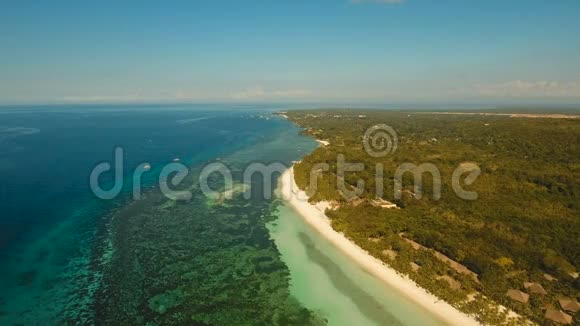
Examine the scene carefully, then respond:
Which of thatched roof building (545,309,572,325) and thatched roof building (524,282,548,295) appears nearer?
thatched roof building (545,309,572,325)

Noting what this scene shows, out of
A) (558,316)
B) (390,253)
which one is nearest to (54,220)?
(390,253)

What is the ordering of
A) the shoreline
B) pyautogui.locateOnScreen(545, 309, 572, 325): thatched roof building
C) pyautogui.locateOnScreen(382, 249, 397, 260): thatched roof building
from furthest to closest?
pyautogui.locateOnScreen(382, 249, 397, 260): thatched roof building, the shoreline, pyautogui.locateOnScreen(545, 309, 572, 325): thatched roof building

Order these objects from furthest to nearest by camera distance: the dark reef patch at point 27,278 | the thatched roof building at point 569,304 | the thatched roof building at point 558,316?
the dark reef patch at point 27,278 < the thatched roof building at point 569,304 < the thatched roof building at point 558,316

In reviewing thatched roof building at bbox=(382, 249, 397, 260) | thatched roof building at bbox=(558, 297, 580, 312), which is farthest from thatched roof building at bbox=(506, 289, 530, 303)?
thatched roof building at bbox=(382, 249, 397, 260)

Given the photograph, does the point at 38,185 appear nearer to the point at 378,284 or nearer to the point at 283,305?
the point at 283,305

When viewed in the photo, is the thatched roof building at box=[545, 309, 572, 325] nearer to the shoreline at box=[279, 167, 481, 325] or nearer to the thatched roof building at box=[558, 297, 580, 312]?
the thatched roof building at box=[558, 297, 580, 312]

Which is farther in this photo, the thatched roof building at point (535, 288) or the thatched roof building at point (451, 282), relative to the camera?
the thatched roof building at point (451, 282)

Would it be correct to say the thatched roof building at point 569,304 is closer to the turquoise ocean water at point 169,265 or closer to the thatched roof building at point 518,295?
the thatched roof building at point 518,295

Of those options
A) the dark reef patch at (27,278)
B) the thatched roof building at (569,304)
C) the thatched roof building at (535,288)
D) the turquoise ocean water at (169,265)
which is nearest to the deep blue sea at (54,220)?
the dark reef patch at (27,278)
